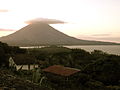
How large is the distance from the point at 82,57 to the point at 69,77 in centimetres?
2546

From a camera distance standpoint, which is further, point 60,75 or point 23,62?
point 23,62

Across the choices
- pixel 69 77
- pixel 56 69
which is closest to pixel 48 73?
pixel 56 69

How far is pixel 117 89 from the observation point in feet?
58.1

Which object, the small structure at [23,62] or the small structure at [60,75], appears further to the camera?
the small structure at [23,62]

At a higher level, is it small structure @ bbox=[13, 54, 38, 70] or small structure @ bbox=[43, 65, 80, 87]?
small structure @ bbox=[13, 54, 38, 70]

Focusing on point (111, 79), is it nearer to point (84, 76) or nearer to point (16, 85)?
point (84, 76)

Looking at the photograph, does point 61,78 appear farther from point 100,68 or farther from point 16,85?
point 16,85

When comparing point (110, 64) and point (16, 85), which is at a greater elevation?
point (16, 85)

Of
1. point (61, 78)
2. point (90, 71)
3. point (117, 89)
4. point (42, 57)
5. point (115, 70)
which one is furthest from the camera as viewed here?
point (42, 57)

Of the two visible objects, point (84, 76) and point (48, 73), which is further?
point (48, 73)

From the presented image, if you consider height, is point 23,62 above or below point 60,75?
above

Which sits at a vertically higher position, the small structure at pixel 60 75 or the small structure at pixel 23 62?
the small structure at pixel 23 62

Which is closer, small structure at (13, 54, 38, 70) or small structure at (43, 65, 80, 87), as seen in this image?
small structure at (43, 65, 80, 87)

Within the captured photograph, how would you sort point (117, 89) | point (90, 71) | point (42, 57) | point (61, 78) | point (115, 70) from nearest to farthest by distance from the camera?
1. point (117, 89)
2. point (61, 78)
3. point (115, 70)
4. point (90, 71)
5. point (42, 57)
